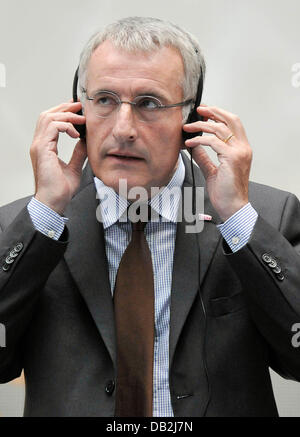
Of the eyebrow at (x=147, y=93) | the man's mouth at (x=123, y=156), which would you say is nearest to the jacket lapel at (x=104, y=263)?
the man's mouth at (x=123, y=156)

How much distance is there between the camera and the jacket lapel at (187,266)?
178 centimetres

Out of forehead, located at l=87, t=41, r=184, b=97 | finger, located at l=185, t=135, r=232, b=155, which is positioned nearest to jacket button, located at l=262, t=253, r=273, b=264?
finger, located at l=185, t=135, r=232, b=155

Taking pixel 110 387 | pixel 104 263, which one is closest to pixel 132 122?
pixel 104 263

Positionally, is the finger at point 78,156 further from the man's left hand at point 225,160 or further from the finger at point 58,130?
the man's left hand at point 225,160

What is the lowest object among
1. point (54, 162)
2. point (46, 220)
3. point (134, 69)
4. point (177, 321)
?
point (177, 321)

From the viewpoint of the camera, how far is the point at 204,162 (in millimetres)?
1886

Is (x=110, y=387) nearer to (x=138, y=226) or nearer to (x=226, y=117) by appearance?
(x=138, y=226)

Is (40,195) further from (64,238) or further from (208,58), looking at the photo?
(208,58)

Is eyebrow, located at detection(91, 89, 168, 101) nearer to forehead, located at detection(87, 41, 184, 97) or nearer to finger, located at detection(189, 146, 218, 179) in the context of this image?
forehead, located at detection(87, 41, 184, 97)

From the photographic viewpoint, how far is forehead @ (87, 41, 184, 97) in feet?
5.91

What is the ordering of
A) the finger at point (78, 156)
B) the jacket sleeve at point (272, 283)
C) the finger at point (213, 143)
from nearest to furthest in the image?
the jacket sleeve at point (272, 283) → the finger at point (213, 143) → the finger at point (78, 156)

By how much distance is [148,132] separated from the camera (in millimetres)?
1826

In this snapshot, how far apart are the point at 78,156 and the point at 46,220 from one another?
24 centimetres

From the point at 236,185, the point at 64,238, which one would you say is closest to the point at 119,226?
the point at 64,238
